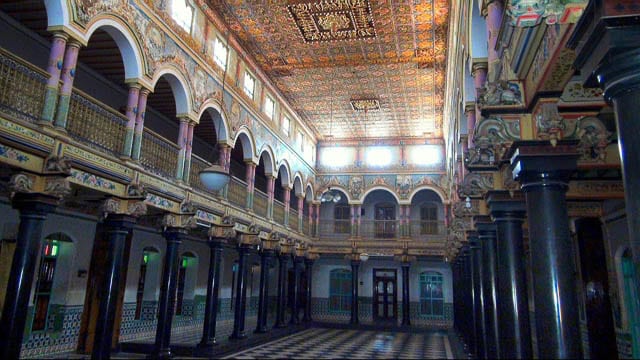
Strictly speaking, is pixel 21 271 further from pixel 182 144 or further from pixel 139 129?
pixel 182 144

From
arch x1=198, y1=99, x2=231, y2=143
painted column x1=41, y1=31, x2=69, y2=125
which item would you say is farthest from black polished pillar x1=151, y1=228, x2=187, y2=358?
painted column x1=41, y1=31, x2=69, y2=125

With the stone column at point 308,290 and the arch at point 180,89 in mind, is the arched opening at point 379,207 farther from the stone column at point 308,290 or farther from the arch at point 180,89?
the arch at point 180,89

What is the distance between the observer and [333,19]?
12.9 m

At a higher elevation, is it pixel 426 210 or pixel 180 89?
pixel 180 89

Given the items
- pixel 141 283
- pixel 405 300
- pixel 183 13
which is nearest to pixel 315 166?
pixel 405 300

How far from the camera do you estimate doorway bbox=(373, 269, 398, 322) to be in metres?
24.6

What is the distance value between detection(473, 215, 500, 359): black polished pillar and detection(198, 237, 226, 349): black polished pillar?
7.04m

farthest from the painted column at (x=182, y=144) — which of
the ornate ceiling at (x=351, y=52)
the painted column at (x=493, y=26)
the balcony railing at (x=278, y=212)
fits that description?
the painted column at (x=493, y=26)

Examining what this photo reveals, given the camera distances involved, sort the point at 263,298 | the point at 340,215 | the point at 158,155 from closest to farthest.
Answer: the point at 158,155 → the point at 263,298 → the point at 340,215

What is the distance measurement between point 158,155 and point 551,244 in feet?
27.4

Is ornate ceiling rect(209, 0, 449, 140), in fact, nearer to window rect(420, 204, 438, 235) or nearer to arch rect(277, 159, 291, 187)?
arch rect(277, 159, 291, 187)

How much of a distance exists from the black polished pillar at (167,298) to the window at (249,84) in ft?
19.8

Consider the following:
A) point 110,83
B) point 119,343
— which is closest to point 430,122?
point 110,83

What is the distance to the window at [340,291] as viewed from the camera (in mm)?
25281
